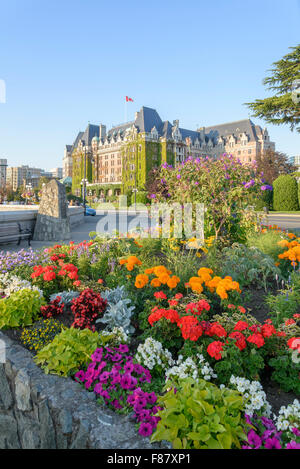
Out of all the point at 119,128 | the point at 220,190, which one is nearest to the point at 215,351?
the point at 220,190

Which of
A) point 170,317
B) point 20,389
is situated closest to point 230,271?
point 170,317

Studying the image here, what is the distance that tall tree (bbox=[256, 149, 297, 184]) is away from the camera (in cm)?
3931

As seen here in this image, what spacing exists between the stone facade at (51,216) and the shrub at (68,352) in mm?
7810

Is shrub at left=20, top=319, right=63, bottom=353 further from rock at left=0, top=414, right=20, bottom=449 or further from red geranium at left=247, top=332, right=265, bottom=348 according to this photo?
red geranium at left=247, top=332, right=265, bottom=348

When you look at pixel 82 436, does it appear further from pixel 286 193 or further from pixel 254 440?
pixel 286 193

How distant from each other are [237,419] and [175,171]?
228 inches

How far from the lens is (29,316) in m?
3.32

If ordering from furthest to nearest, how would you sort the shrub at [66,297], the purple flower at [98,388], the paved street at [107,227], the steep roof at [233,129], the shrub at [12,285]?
the steep roof at [233,129]
the paved street at [107,227]
the shrub at [12,285]
the shrub at [66,297]
the purple flower at [98,388]

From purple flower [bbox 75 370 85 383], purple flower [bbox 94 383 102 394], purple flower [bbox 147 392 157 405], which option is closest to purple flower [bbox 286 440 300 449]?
purple flower [bbox 147 392 157 405]

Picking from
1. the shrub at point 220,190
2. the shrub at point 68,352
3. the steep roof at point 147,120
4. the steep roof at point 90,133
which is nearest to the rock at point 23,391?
the shrub at point 68,352

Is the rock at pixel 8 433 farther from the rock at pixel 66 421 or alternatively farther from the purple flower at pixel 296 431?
the purple flower at pixel 296 431

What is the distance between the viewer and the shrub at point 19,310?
322cm

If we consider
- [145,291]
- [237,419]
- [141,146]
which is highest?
[141,146]
